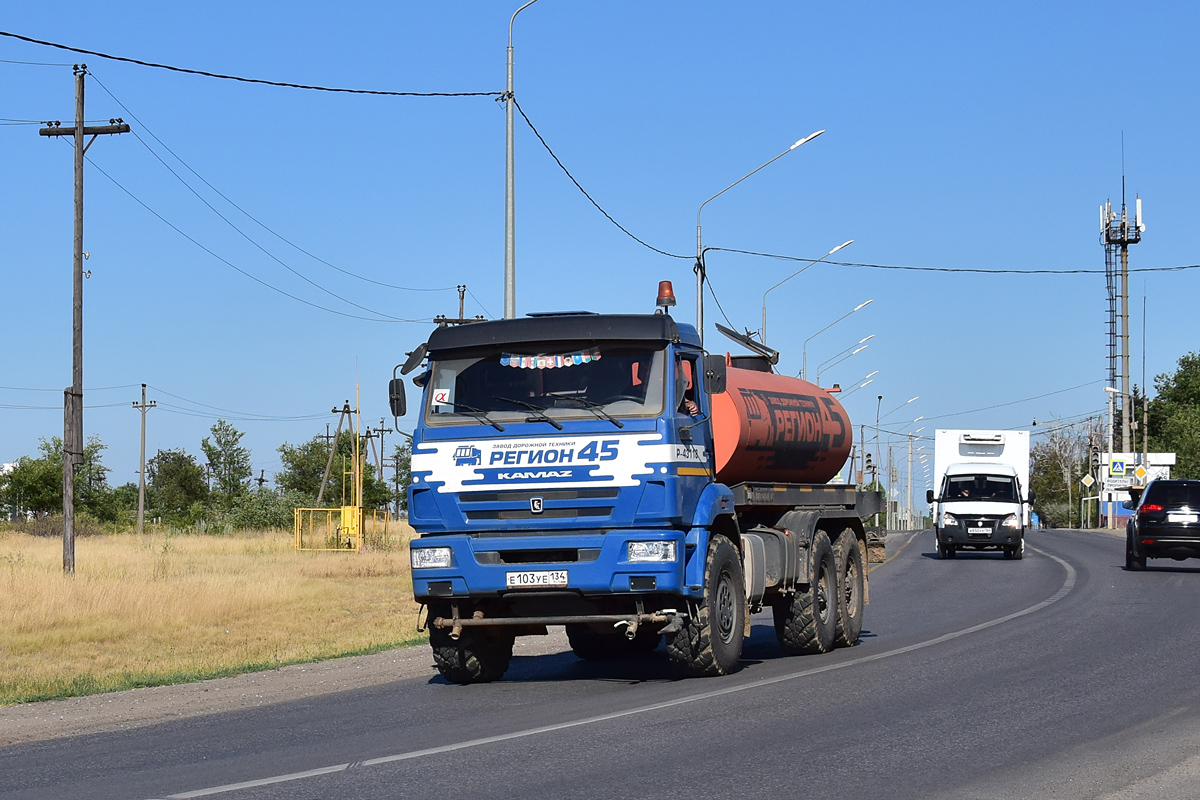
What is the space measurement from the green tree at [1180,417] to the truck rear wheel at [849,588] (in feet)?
308

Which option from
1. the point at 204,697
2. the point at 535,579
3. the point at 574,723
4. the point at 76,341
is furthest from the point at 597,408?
the point at 76,341

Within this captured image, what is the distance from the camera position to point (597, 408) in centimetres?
1166

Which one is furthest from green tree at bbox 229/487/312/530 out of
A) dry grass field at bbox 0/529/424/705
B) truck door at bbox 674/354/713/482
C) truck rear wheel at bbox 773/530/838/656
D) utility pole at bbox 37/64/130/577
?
truck door at bbox 674/354/713/482

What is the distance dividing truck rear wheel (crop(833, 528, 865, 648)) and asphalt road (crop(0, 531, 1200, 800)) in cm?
91

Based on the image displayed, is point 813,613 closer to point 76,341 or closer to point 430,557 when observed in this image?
point 430,557

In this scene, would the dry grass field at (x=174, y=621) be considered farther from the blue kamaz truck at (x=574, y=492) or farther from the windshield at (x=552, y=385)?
the windshield at (x=552, y=385)

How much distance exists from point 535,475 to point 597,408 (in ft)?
2.57

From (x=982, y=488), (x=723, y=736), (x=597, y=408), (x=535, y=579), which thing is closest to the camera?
(x=723, y=736)

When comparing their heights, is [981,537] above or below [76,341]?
below

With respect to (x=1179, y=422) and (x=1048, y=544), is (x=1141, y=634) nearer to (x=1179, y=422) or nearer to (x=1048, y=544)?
(x=1048, y=544)

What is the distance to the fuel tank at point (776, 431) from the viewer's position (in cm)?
1324

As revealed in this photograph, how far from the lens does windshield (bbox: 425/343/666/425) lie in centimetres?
1170

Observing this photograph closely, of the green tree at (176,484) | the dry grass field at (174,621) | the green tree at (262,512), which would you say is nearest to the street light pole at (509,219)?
the dry grass field at (174,621)

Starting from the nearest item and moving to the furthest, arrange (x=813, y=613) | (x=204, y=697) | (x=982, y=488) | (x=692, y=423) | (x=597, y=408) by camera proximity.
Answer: (x=597, y=408)
(x=692, y=423)
(x=204, y=697)
(x=813, y=613)
(x=982, y=488)
